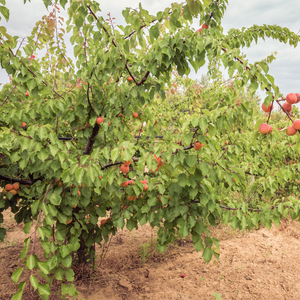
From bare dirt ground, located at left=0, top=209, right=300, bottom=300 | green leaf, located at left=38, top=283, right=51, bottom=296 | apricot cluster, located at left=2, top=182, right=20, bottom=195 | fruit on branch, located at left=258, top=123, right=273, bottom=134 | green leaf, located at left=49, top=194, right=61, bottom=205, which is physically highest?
fruit on branch, located at left=258, top=123, right=273, bottom=134

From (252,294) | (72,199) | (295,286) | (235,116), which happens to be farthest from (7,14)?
(295,286)

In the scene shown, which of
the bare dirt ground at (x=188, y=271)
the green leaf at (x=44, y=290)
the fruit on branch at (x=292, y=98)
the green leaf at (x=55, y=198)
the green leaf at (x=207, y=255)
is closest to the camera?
the fruit on branch at (x=292, y=98)

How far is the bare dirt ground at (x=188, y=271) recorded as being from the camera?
2.61 m

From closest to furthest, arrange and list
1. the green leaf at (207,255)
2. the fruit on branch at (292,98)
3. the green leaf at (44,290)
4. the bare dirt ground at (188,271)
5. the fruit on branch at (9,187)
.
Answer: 1. the fruit on branch at (292,98)
2. the green leaf at (44,290)
3. the green leaf at (207,255)
4. the fruit on branch at (9,187)
5. the bare dirt ground at (188,271)

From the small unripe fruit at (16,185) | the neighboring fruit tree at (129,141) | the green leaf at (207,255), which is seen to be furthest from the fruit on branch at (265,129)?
the small unripe fruit at (16,185)

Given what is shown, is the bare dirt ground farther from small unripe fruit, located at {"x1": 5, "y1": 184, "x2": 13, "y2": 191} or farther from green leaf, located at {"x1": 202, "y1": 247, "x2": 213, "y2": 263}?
small unripe fruit, located at {"x1": 5, "y1": 184, "x2": 13, "y2": 191}

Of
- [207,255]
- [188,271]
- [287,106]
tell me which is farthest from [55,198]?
[188,271]

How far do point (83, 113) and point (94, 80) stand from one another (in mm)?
286

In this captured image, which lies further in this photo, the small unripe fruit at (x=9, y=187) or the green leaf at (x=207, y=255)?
Result: the small unripe fruit at (x=9, y=187)

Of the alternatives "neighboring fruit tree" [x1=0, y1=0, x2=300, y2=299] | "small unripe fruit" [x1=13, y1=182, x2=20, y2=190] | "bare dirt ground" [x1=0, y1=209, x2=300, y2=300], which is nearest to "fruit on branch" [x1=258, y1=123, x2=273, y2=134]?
"neighboring fruit tree" [x1=0, y1=0, x2=300, y2=299]

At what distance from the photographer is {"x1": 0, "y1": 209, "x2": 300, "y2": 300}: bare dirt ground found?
2.61m

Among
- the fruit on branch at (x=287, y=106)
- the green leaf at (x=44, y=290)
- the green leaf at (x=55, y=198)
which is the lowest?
the green leaf at (x=44, y=290)

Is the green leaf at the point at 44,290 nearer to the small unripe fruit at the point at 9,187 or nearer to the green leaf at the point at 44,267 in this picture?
the green leaf at the point at 44,267

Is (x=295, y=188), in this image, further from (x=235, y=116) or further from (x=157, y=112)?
(x=235, y=116)
